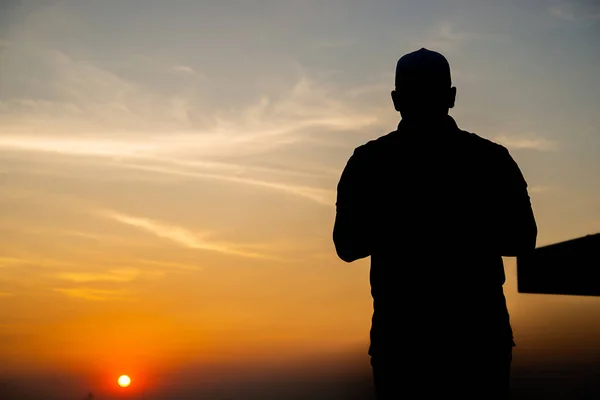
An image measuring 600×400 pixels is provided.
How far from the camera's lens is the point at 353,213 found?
3447 mm

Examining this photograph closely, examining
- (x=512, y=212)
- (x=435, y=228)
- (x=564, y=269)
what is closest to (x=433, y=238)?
(x=435, y=228)

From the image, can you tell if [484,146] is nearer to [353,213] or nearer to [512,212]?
[512,212]

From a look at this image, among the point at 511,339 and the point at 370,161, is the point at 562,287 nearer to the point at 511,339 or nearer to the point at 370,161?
the point at 511,339

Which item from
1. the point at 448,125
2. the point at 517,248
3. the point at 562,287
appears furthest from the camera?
the point at 448,125

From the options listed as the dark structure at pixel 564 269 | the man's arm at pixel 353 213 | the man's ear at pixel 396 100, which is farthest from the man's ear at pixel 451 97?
the dark structure at pixel 564 269

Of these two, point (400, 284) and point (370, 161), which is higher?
point (370, 161)

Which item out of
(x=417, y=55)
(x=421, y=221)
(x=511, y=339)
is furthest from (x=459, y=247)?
(x=417, y=55)

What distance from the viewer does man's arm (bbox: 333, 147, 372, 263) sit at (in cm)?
338

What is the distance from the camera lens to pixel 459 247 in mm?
3240

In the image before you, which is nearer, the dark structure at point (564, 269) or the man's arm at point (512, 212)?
the dark structure at point (564, 269)

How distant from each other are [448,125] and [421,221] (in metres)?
0.43

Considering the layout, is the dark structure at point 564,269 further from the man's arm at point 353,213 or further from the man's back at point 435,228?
the man's arm at point 353,213

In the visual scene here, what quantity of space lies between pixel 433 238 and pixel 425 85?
0.63m

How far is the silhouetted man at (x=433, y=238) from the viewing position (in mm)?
3205
